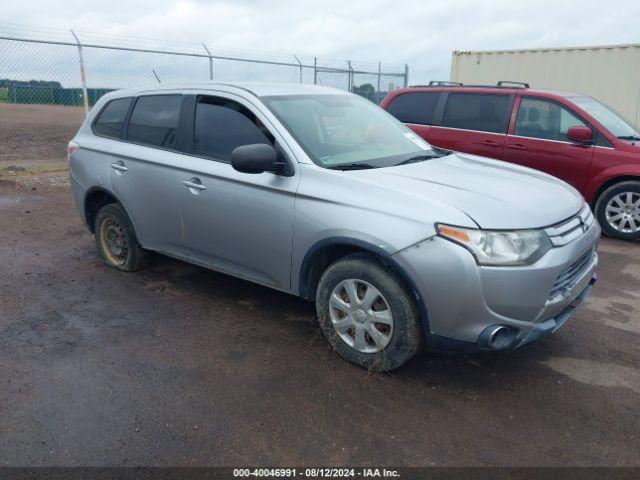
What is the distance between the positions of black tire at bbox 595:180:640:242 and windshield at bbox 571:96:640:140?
0.65 metres

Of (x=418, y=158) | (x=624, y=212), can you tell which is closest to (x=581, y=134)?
(x=624, y=212)

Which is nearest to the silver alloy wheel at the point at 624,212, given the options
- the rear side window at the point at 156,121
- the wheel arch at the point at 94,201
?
the rear side window at the point at 156,121

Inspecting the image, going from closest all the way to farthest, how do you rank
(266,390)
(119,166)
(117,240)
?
(266,390) < (119,166) < (117,240)

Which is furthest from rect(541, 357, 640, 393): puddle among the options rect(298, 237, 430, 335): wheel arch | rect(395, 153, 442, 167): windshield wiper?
rect(395, 153, 442, 167): windshield wiper

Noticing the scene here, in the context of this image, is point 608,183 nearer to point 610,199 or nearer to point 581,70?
point 610,199

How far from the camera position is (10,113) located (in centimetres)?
2416

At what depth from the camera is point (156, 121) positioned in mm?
4715

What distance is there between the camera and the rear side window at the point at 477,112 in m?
7.51

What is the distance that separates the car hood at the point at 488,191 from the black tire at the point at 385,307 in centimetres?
47

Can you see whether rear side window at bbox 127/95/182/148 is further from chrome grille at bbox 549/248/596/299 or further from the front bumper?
chrome grille at bbox 549/248/596/299

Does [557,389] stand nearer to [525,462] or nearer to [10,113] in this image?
[525,462]

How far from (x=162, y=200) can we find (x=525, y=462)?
3.20 m

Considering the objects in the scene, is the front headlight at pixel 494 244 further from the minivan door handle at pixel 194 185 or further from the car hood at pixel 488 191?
the minivan door handle at pixel 194 185

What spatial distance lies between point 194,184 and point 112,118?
1.52 metres
